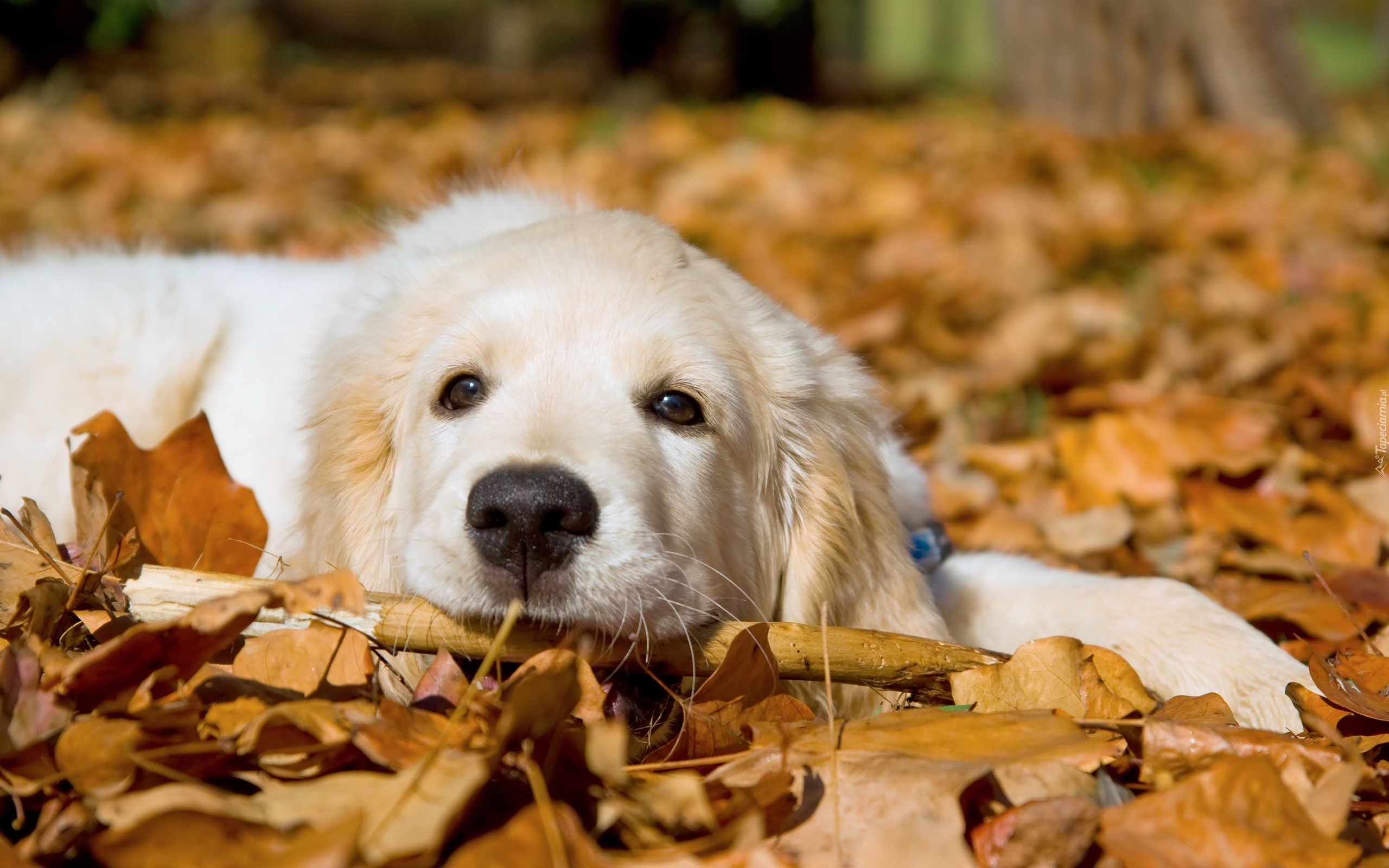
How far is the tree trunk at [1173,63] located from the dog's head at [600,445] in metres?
7.93

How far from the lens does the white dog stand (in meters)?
1.88

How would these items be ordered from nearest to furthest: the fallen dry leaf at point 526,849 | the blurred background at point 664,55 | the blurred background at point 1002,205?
the fallen dry leaf at point 526,849 < the blurred background at point 1002,205 < the blurred background at point 664,55

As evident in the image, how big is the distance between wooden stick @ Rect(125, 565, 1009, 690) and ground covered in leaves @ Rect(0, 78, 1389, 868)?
0.18 ft

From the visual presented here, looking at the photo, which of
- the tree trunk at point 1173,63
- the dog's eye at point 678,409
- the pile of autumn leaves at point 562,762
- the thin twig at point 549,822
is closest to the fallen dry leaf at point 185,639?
the pile of autumn leaves at point 562,762

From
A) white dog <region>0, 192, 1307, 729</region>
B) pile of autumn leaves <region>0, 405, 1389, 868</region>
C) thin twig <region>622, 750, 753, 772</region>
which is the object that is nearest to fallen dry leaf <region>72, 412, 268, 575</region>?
white dog <region>0, 192, 1307, 729</region>

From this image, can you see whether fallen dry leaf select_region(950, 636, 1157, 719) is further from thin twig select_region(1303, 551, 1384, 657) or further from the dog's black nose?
the dog's black nose

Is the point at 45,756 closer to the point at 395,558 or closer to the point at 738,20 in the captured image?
the point at 395,558

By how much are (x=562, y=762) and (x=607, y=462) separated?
56 cm

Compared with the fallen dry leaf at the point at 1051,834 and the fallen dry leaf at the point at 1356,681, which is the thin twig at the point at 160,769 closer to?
the fallen dry leaf at the point at 1051,834

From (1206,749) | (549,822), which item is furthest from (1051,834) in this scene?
(549,822)

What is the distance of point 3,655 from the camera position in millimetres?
1543

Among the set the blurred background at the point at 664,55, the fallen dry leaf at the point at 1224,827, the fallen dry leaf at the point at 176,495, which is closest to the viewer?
the fallen dry leaf at the point at 1224,827

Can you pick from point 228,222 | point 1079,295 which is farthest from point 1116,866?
point 228,222

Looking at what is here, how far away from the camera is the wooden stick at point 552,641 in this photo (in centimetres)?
182
